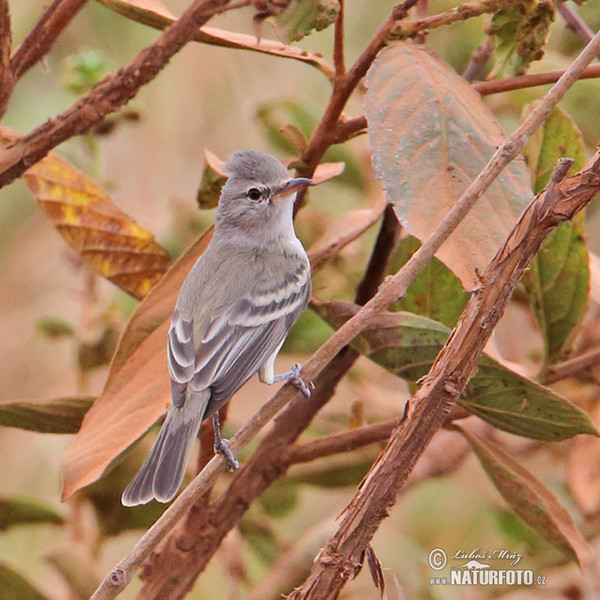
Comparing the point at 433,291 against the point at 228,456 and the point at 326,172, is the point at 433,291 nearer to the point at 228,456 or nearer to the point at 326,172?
the point at 326,172

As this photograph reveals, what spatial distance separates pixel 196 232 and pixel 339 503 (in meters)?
1.06

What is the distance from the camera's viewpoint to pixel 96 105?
1504 mm

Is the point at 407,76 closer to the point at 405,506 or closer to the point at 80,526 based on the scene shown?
the point at 80,526

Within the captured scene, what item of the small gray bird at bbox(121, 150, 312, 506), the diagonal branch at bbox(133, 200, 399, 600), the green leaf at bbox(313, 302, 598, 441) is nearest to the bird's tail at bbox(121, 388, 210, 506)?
the small gray bird at bbox(121, 150, 312, 506)

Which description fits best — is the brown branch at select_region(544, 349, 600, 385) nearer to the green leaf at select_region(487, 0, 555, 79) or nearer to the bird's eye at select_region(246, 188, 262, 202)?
the green leaf at select_region(487, 0, 555, 79)

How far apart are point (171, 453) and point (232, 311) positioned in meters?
0.40

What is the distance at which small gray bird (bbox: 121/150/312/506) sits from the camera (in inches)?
59.0

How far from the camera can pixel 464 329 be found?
1.06 metres

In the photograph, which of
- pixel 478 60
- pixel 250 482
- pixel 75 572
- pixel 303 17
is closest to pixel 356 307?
pixel 250 482

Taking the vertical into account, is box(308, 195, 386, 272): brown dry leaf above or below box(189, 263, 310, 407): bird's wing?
above

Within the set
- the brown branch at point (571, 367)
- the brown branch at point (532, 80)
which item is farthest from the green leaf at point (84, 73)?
the brown branch at point (571, 367)

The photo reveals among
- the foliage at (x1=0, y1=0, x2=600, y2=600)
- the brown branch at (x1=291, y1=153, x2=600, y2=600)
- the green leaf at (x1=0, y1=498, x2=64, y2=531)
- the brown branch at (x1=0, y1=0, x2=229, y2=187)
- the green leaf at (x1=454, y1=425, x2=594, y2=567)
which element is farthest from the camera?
the green leaf at (x1=0, y1=498, x2=64, y2=531)

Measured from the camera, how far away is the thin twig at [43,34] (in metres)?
1.50

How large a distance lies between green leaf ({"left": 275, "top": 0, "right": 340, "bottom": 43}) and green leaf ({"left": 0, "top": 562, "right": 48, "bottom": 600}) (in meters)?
1.13
